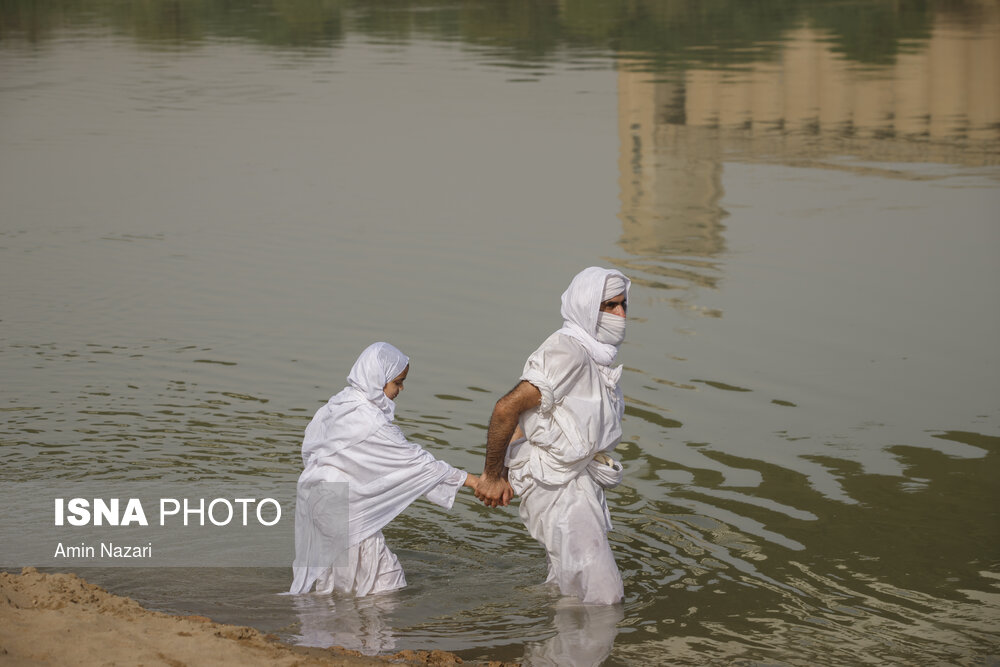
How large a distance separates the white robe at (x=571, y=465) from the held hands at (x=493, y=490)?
6cm

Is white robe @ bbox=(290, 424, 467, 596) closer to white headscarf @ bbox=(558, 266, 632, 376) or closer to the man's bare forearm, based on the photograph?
the man's bare forearm

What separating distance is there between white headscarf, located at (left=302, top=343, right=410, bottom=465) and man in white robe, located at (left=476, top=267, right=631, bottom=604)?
22.5 inches

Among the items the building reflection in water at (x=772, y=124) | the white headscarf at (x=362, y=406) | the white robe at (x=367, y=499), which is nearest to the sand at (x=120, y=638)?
the white robe at (x=367, y=499)

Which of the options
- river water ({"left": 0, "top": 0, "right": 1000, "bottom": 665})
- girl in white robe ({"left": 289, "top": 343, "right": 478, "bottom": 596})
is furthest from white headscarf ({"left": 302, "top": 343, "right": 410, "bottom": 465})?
river water ({"left": 0, "top": 0, "right": 1000, "bottom": 665})

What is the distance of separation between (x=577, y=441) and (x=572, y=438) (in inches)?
1.0

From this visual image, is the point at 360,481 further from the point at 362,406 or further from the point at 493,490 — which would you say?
the point at 493,490

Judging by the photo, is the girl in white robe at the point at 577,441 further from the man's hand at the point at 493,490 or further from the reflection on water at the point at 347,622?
the reflection on water at the point at 347,622

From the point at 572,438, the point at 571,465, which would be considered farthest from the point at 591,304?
the point at 571,465

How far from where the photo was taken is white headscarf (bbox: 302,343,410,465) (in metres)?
6.68

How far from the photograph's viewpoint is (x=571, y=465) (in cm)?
651

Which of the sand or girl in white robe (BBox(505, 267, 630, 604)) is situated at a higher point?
girl in white robe (BBox(505, 267, 630, 604))

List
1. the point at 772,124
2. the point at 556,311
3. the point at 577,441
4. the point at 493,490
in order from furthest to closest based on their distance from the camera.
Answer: the point at 772,124
the point at 556,311
the point at 493,490
the point at 577,441

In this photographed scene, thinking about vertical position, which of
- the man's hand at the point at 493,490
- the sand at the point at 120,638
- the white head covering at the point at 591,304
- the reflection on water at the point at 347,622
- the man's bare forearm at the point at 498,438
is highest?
the white head covering at the point at 591,304

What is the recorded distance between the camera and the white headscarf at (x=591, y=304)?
6.45 metres
